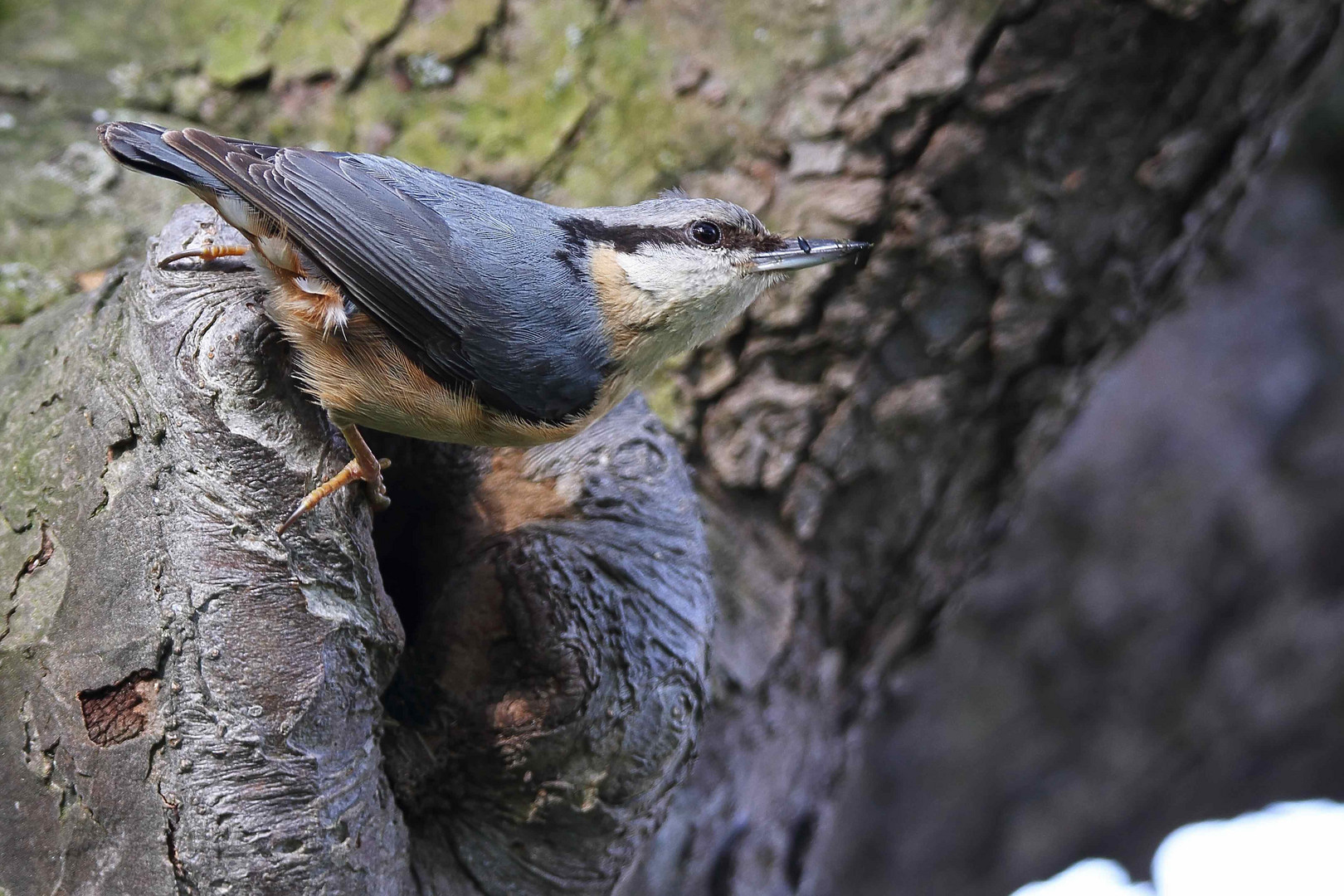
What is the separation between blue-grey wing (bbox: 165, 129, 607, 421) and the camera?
1765mm

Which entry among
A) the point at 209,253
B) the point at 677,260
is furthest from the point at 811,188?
the point at 209,253

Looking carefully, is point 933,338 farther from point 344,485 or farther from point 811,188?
point 344,485

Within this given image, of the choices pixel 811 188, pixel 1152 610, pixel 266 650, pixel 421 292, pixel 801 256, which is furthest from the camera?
pixel 1152 610

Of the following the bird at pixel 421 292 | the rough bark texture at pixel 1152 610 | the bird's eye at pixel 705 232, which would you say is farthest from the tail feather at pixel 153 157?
the rough bark texture at pixel 1152 610

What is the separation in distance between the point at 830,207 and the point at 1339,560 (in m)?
2.47

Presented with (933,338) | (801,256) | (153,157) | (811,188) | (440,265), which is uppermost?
(811,188)

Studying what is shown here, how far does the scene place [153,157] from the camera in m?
1.75

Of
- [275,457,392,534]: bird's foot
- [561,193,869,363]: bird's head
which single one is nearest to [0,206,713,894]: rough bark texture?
[275,457,392,534]: bird's foot

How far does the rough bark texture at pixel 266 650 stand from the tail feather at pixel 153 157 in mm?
83

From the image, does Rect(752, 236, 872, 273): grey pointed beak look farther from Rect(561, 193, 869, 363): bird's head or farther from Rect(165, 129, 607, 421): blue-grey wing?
Rect(165, 129, 607, 421): blue-grey wing

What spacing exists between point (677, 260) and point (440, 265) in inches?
19.9

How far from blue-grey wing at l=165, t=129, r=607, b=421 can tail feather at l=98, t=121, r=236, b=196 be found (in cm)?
3

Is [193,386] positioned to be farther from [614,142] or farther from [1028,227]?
[1028,227]

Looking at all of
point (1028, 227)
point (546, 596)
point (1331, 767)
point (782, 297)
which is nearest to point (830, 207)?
point (782, 297)
